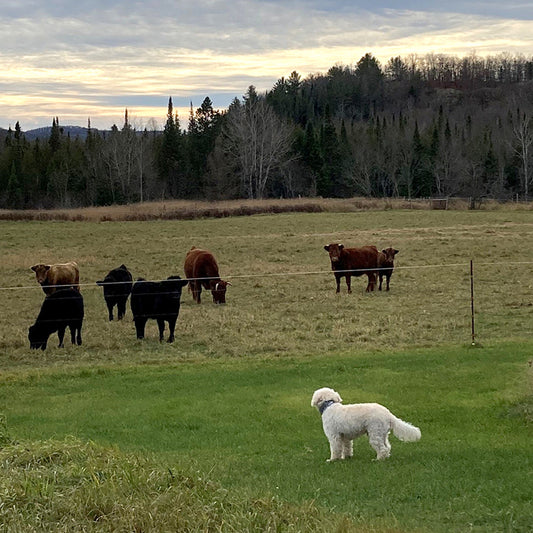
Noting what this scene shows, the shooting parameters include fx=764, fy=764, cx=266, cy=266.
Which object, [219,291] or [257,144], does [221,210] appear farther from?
[219,291]

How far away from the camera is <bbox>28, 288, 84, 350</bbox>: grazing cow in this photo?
52.9 feet

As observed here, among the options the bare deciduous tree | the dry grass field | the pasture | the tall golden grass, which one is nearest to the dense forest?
the bare deciduous tree

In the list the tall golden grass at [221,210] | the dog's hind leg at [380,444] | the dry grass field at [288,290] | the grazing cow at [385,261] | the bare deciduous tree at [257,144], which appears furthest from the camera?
the bare deciduous tree at [257,144]

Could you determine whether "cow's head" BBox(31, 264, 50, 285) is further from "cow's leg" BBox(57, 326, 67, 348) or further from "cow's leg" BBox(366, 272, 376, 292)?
"cow's leg" BBox(366, 272, 376, 292)

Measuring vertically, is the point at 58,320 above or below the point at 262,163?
below

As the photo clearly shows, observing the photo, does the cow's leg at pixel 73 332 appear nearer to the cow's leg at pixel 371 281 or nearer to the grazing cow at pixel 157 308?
the grazing cow at pixel 157 308

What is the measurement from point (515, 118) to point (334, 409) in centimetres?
9858

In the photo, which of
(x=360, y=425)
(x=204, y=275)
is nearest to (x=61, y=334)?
(x=204, y=275)

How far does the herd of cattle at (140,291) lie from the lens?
1634 cm

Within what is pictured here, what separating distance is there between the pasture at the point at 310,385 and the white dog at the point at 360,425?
22 centimetres

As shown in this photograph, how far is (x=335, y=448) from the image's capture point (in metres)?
7.70

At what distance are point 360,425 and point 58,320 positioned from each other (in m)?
10.3

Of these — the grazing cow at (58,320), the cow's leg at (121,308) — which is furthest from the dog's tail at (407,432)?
the cow's leg at (121,308)

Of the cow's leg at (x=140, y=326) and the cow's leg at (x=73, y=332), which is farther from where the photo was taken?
the cow's leg at (x=140, y=326)
